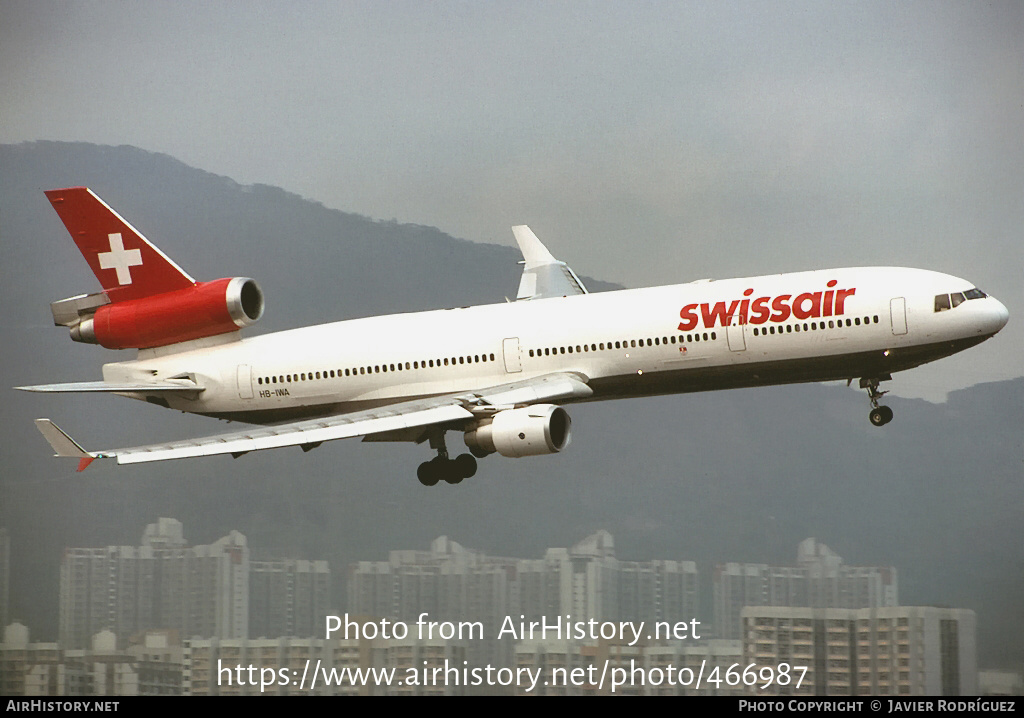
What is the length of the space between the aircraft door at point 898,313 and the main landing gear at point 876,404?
4.56 ft

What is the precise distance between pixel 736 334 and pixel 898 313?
302 cm

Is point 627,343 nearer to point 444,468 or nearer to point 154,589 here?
point 444,468

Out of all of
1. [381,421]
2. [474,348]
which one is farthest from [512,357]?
[381,421]

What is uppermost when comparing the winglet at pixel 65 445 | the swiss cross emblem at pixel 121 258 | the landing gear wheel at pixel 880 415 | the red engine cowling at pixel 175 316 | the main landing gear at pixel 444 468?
the swiss cross emblem at pixel 121 258

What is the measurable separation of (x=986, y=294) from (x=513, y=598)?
36.5 ft

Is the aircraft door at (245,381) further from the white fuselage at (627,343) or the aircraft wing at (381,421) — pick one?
the aircraft wing at (381,421)

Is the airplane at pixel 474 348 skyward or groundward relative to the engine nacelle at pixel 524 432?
skyward

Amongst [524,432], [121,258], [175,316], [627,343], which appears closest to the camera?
[524,432]

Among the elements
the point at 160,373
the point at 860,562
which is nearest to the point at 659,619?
the point at 860,562

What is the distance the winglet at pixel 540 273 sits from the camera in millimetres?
31500

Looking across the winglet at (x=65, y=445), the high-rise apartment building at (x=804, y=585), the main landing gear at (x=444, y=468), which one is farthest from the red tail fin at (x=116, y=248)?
the high-rise apartment building at (x=804, y=585)

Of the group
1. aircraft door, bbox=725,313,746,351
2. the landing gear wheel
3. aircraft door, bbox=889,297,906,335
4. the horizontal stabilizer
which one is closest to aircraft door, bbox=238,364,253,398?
the horizontal stabilizer

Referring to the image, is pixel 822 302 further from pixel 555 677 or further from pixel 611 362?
pixel 555 677

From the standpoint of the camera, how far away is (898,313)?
1010 inches
